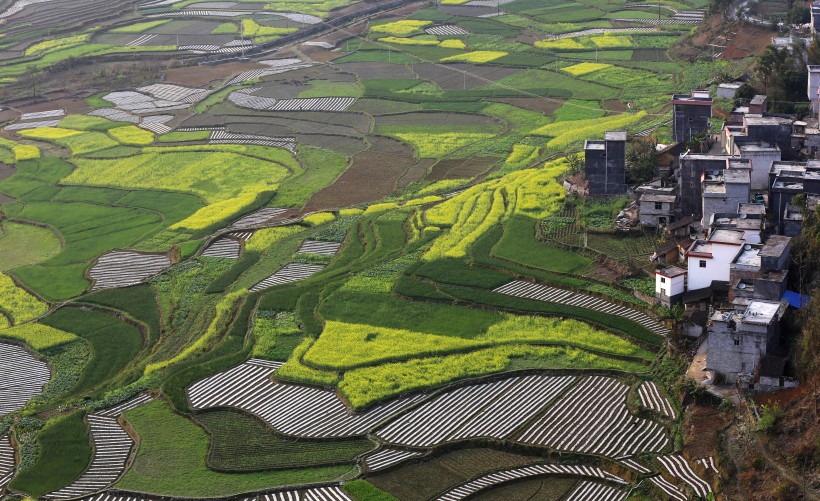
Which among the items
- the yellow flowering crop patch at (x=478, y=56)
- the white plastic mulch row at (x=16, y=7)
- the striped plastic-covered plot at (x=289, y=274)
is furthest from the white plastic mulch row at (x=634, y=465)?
the white plastic mulch row at (x=16, y=7)

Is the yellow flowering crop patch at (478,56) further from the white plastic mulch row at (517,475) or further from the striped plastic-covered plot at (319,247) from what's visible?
the white plastic mulch row at (517,475)

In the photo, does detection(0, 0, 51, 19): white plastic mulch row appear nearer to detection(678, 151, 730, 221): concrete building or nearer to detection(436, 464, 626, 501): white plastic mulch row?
detection(678, 151, 730, 221): concrete building

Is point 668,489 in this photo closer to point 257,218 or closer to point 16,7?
point 257,218

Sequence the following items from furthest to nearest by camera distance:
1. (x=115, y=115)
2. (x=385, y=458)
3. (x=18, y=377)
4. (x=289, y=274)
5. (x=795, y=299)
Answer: (x=115, y=115)
(x=289, y=274)
(x=18, y=377)
(x=795, y=299)
(x=385, y=458)

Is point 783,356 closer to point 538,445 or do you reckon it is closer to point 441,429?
point 538,445

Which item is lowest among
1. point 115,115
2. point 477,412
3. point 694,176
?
point 477,412

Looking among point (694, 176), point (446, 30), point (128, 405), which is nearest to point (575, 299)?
point (694, 176)

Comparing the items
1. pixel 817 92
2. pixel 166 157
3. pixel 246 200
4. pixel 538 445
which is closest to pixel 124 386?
pixel 538 445
